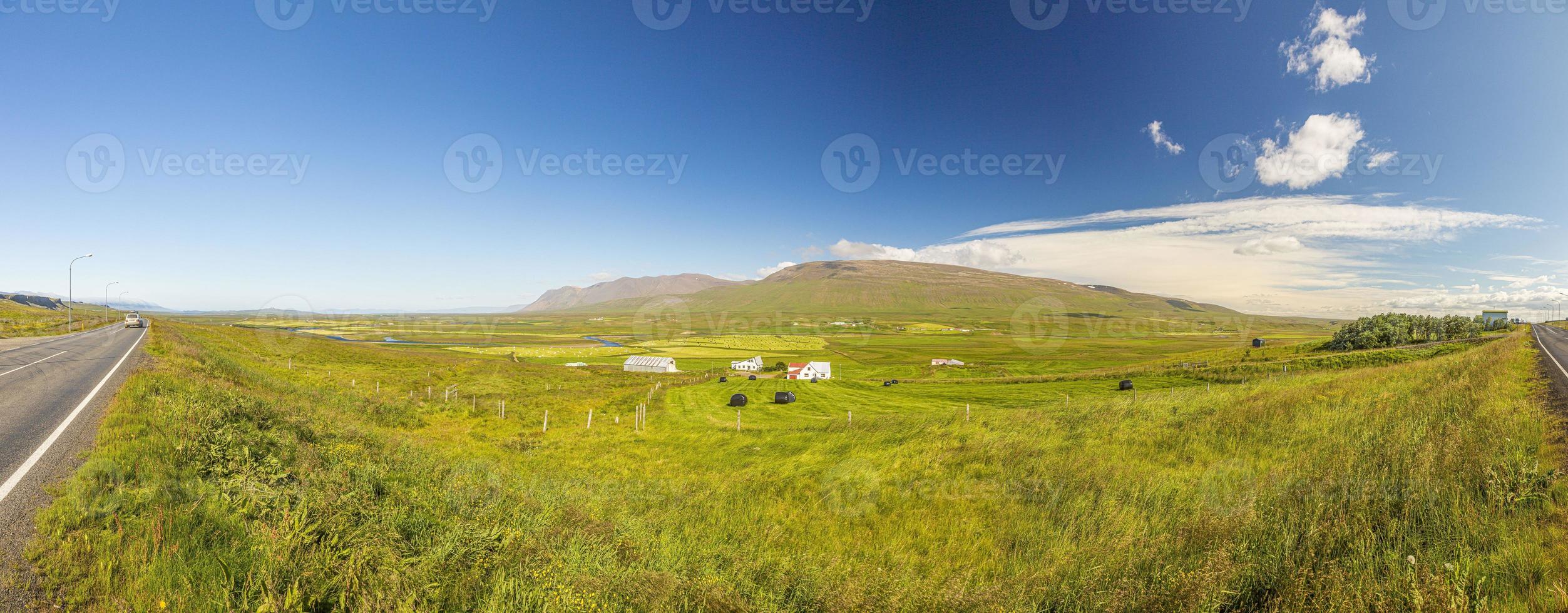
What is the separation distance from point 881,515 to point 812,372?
224 feet

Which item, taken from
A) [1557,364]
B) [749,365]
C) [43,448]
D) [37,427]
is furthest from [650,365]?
[1557,364]

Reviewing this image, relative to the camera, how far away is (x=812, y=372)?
3095 inches

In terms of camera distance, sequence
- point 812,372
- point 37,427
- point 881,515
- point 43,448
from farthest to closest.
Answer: point 812,372 → point 881,515 → point 37,427 → point 43,448

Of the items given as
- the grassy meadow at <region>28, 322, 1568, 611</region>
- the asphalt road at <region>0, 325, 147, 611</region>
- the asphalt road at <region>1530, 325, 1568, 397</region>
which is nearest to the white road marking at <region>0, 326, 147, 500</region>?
the asphalt road at <region>0, 325, 147, 611</region>

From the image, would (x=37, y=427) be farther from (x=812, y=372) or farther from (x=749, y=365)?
(x=749, y=365)

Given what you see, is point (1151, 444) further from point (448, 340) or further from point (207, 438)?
point (448, 340)

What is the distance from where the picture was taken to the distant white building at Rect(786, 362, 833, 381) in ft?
256

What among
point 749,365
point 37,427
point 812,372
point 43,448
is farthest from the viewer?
point 749,365

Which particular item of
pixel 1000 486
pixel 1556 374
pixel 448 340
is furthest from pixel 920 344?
pixel 448 340

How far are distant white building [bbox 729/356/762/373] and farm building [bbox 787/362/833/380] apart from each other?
8.80m

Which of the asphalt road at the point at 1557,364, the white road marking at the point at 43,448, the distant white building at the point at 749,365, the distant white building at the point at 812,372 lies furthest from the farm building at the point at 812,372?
the white road marking at the point at 43,448

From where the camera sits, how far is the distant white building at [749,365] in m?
85.9

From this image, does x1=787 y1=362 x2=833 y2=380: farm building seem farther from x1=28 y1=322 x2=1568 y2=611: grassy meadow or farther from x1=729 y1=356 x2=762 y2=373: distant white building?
x1=28 y1=322 x2=1568 y2=611: grassy meadow

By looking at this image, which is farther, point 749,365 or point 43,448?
point 749,365
